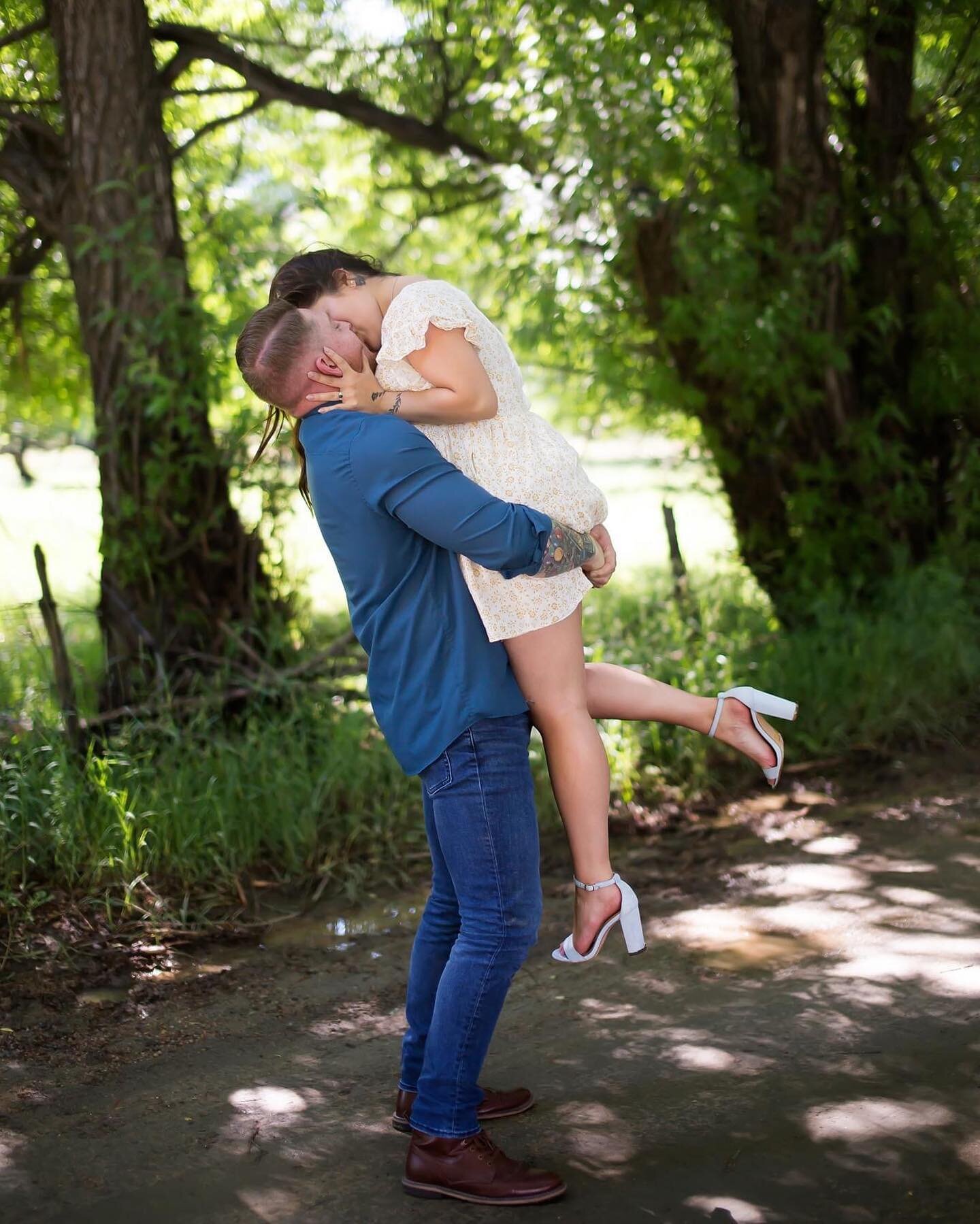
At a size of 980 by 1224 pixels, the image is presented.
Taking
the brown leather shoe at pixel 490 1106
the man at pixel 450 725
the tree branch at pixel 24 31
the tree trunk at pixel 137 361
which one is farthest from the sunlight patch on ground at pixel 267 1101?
the tree branch at pixel 24 31

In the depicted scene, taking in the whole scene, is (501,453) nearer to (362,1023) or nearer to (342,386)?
(342,386)

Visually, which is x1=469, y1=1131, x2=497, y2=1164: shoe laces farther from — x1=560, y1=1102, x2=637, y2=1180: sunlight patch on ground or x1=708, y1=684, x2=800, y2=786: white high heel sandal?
x1=708, y1=684, x2=800, y2=786: white high heel sandal

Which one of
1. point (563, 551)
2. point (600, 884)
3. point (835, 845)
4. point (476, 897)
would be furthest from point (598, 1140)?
point (835, 845)

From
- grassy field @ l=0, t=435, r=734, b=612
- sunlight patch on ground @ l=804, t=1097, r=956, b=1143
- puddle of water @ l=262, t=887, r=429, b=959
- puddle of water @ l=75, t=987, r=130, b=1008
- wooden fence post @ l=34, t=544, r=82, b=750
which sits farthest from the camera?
grassy field @ l=0, t=435, r=734, b=612

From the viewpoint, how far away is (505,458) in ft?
9.78

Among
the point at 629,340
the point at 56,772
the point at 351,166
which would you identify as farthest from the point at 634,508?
the point at 56,772

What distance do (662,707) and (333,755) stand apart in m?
2.44

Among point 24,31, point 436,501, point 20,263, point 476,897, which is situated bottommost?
point 476,897

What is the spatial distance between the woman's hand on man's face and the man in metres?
0.03

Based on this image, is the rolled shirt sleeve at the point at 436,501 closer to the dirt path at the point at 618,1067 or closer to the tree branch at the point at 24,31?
the dirt path at the point at 618,1067

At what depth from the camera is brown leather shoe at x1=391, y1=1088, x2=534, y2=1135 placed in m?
3.17

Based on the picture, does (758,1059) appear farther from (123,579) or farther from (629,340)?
(629,340)

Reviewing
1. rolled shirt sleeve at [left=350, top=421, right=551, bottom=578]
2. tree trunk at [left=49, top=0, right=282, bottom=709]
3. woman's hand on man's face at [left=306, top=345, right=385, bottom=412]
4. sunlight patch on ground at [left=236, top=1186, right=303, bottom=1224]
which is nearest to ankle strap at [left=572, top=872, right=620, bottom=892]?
rolled shirt sleeve at [left=350, top=421, right=551, bottom=578]

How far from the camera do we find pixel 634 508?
62.3ft
